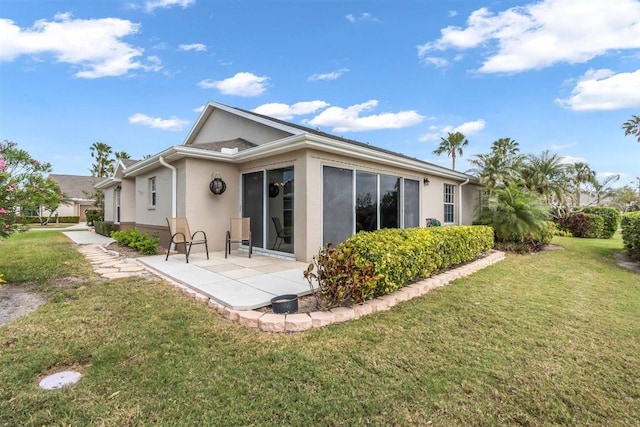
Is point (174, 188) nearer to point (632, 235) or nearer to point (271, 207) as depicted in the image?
point (271, 207)

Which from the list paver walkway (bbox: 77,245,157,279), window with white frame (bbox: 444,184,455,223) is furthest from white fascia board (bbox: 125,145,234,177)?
window with white frame (bbox: 444,184,455,223)

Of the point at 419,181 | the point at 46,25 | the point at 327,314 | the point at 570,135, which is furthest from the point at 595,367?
the point at 570,135

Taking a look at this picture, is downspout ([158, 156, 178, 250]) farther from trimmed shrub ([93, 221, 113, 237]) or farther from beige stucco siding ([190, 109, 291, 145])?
trimmed shrub ([93, 221, 113, 237])

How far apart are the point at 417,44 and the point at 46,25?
12627 mm

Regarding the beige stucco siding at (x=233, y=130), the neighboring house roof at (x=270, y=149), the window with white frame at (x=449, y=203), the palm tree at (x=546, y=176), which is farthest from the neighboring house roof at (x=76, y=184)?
the palm tree at (x=546, y=176)

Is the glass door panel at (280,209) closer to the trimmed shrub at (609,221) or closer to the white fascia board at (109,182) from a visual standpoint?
the white fascia board at (109,182)

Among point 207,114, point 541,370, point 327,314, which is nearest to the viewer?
point 541,370

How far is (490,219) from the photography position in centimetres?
1093

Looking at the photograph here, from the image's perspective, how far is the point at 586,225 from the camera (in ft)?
52.2

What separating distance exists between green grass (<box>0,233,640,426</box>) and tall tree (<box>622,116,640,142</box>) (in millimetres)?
40214

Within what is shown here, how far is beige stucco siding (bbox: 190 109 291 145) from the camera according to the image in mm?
9172

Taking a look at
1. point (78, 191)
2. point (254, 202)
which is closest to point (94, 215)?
point (78, 191)

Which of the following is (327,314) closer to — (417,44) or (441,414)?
(441,414)

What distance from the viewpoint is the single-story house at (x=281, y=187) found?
23.6ft
